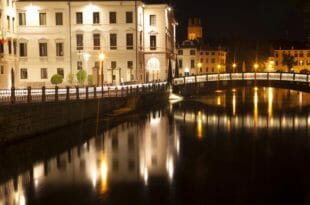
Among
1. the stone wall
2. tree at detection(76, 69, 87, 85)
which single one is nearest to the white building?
tree at detection(76, 69, 87, 85)

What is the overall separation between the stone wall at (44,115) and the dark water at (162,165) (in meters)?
0.76

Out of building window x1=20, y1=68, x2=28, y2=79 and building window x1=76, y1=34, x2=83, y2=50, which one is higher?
building window x1=76, y1=34, x2=83, y2=50

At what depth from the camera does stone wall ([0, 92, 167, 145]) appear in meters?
31.0

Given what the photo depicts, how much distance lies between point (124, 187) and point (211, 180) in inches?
150

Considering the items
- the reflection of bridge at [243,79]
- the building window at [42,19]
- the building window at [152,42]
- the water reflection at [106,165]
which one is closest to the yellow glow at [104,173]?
the water reflection at [106,165]

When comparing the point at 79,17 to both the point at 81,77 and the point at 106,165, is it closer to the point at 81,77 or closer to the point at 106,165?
the point at 81,77

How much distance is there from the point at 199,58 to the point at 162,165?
→ 122131 mm

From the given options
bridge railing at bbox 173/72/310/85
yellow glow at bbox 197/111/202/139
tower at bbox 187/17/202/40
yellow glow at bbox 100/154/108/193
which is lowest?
yellow glow at bbox 100/154/108/193

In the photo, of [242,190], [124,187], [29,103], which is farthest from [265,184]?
[29,103]

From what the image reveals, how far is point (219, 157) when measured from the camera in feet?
99.4

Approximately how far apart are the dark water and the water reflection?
0.13 ft

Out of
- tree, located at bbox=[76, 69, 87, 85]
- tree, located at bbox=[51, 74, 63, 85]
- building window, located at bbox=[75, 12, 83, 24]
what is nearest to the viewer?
tree, located at bbox=[76, 69, 87, 85]

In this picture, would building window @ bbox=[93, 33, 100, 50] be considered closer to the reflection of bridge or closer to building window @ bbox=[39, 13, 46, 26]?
building window @ bbox=[39, 13, 46, 26]

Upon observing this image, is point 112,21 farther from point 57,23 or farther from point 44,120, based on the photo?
point 44,120
